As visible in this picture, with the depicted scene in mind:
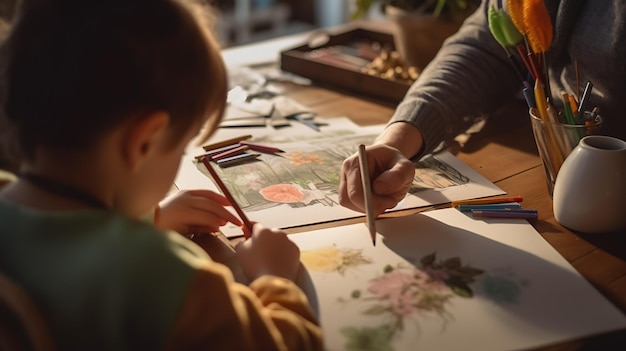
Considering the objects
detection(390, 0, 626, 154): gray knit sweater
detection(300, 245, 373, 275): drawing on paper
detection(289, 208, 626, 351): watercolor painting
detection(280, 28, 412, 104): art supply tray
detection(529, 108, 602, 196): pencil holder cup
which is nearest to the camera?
detection(289, 208, 626, 351): watercolor painting

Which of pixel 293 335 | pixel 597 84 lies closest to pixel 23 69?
pixel 293 335

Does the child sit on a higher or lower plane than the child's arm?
higher

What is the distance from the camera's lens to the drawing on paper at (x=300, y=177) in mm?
950

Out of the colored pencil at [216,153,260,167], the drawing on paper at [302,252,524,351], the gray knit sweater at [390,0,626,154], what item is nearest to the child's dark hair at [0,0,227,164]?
the drawing on paper at [302,252,524,351]

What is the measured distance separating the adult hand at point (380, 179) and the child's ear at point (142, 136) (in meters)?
0.32

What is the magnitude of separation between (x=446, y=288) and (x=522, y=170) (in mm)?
367

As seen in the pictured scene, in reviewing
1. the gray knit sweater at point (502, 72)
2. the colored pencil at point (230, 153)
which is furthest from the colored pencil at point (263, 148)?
the gray knit sweater at point (502, 72)

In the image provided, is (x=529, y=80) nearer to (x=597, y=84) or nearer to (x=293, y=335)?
(x=597, y=84)

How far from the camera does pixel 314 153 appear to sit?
110 centimetres

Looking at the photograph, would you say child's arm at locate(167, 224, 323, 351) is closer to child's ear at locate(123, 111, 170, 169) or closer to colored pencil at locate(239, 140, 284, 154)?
child's ear at locate(123, 111, 170, 169)

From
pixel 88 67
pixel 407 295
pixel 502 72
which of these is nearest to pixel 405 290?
pixel 407 295

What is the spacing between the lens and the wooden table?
2.50 ft

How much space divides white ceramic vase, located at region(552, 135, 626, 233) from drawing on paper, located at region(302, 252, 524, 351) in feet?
0.48

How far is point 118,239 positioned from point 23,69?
184mm
